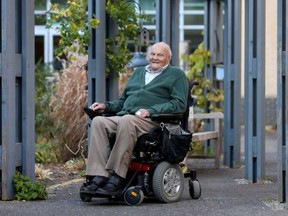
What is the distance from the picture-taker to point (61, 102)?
47.8 feet

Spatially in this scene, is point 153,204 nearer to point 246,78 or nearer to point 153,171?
point 153,171

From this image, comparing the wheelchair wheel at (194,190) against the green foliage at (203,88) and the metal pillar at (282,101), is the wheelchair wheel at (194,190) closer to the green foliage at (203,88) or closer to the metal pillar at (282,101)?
the metal pillar at (282,101)

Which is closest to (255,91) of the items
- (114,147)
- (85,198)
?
(114,147)

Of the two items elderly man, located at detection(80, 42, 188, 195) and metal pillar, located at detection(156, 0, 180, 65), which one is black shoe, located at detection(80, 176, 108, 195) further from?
metal pillar, located at detection(156, 0, 180, 65)

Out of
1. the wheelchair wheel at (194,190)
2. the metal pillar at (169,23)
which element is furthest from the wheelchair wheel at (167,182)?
the metal pillar at (169,23)

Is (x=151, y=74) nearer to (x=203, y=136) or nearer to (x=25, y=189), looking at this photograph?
(x=25, y=189)

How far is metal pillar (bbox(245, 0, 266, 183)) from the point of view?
11734mm

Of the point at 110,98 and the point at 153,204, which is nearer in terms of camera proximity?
the point at 153,204

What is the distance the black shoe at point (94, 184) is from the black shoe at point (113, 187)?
40 mm

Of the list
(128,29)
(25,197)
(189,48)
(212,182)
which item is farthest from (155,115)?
(189,48)

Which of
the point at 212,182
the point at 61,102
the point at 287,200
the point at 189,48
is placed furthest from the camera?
the point at 189,48

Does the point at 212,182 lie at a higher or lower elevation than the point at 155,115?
lower

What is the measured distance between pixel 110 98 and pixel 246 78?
5.46ft

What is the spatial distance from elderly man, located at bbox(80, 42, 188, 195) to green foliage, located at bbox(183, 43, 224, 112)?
6.34 m
